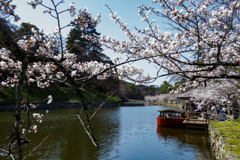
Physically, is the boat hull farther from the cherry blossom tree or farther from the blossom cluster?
the blossom cluster

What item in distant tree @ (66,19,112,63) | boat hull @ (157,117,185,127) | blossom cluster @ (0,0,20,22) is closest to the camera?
blossom cluster @ (0,0,20,22)

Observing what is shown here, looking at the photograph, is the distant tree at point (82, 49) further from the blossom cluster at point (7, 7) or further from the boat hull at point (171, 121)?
the blossom cluster at point (7, 7)

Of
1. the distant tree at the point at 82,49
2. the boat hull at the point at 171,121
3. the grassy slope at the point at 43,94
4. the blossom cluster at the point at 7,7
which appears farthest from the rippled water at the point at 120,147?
the distant tree at the point at 82,49

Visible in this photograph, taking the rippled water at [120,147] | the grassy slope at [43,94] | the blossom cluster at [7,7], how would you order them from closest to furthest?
the blossom cluster at [7,7]
the rippled water at [120,147]
the grassy slope at [43,94]

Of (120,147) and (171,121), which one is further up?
(171,121)

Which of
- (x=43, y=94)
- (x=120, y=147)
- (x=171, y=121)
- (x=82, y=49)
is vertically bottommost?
(x=120, y=147)

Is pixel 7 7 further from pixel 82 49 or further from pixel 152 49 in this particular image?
→ pixel 82 49

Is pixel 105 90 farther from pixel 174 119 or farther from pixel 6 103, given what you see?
pixel 174 119

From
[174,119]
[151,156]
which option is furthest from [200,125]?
[151,156]

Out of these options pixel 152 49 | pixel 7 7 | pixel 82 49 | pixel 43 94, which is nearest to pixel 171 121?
pixel 152 49

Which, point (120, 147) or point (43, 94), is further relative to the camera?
point (43, 94)

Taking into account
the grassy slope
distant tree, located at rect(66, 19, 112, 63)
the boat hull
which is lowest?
the boat hull

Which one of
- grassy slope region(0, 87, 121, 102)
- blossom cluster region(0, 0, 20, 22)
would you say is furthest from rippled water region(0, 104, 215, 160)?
grassy slope region(0, 87, 121, 102)

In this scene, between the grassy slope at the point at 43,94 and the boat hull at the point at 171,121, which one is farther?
the grassy slope at the point at 43,94
